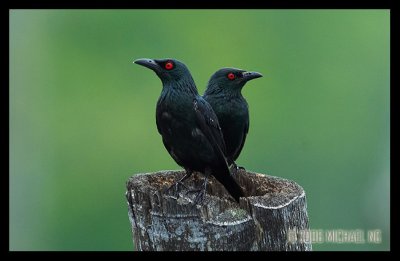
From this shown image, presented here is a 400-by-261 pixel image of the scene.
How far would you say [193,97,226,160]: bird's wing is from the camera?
572 centimetres

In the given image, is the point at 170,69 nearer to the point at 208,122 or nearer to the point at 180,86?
the point at 180,86

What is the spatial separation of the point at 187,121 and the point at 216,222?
5.44 feet

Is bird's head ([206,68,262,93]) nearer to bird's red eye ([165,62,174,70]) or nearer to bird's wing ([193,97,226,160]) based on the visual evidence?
bird's wing ([193,97,226,160])

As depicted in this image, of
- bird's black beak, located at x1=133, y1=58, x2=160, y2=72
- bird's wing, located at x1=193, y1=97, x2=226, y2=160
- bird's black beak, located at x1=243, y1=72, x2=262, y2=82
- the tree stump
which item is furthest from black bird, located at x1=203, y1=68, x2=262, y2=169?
the tree stump

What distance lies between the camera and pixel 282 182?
A: 5.20 metres

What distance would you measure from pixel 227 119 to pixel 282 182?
3.94 feet

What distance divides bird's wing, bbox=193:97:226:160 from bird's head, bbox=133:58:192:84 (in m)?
0.26

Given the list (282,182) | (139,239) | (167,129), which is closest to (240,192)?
(282,182)

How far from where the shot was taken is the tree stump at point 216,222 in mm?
4262

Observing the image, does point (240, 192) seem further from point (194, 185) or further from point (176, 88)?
point (176, 88)

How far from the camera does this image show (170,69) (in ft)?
19.1

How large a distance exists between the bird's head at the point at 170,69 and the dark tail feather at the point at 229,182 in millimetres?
938

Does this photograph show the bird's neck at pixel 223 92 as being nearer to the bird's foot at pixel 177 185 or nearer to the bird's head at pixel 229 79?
the bird's head at pixel 229 79

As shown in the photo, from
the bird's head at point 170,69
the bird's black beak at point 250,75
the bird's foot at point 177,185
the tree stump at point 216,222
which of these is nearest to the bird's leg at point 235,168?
the bird's foot at point 177,185
